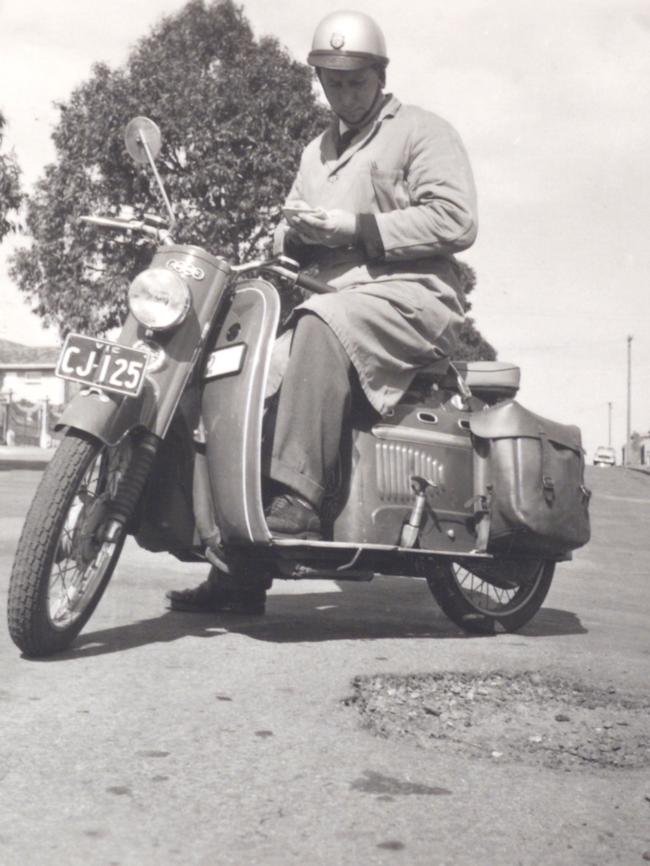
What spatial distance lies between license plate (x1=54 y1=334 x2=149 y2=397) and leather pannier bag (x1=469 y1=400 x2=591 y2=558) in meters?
1.47

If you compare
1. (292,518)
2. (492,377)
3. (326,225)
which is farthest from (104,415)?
(492,377)

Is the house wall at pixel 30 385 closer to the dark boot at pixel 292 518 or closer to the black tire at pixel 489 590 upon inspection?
the black tire at pixel 489 590

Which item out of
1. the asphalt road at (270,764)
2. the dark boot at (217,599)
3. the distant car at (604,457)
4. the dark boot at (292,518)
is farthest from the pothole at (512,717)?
the distant car at (604,457)

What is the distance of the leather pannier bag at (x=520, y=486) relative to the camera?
15.2 ft

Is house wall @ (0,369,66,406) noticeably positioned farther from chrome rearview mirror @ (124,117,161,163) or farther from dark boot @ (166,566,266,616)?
chrome rearview mirror @ (124,117,161,163)

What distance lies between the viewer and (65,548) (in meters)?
3.78

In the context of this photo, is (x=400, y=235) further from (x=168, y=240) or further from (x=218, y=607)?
(x=218, y=607)

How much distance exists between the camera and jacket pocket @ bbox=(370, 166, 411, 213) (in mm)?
4695

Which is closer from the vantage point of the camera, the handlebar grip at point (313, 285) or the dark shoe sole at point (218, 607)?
the handlebar grip at point (313, 285)

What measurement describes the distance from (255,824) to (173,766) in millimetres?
390

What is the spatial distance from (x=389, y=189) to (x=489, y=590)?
5.15 feet

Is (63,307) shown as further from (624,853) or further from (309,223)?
(624,853)

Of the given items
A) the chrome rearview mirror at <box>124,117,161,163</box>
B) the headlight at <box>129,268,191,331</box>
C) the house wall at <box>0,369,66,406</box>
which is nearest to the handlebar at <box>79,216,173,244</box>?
the chrome rearview mirror at <box>124,117,161,163</box>

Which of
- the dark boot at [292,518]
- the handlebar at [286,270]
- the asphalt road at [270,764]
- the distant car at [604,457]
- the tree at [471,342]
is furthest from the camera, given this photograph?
the distant car at [604,457]
